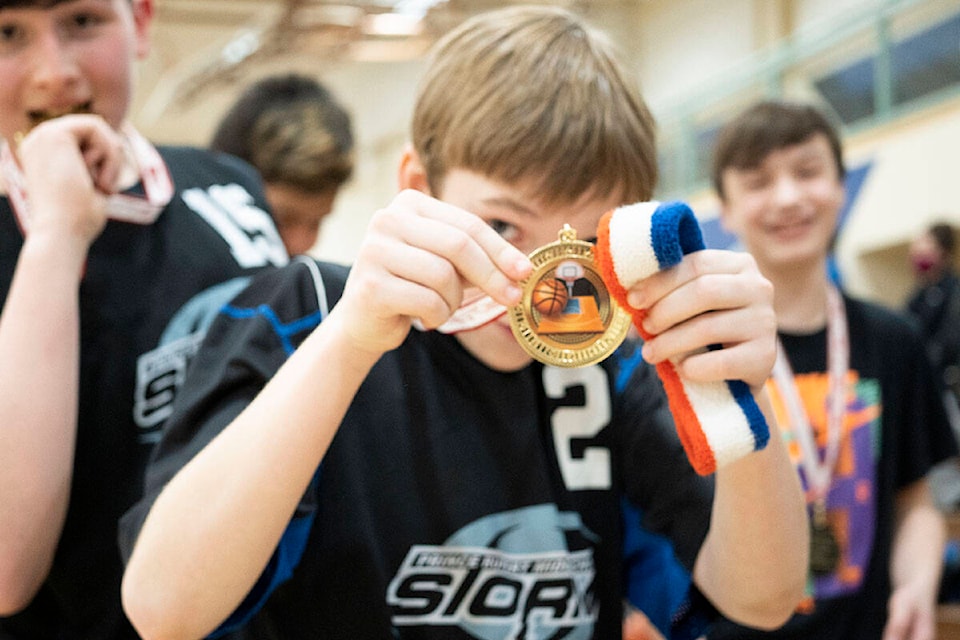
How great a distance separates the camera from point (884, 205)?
950 cm

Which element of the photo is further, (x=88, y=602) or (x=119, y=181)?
(x=119, y=181)

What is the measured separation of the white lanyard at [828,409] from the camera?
2.50 metres

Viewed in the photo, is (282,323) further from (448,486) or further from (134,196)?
(134,196)

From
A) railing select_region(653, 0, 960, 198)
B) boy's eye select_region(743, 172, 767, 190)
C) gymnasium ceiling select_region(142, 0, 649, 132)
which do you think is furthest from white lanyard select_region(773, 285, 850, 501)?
gymnasium ceiling select_region(142, 0, 649, 132)

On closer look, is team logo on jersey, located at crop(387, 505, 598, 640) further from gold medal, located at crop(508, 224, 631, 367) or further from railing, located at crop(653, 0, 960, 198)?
railing, located at crop(653, 0, 960, 198)

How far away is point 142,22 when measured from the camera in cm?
183

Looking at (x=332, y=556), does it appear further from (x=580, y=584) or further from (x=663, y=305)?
(x=663, y=305)

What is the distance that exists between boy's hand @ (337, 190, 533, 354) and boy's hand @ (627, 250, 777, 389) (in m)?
0.15

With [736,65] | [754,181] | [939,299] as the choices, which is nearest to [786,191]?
[754,181]

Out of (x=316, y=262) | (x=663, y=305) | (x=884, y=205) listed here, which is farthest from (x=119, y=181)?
(x=884, y=205)

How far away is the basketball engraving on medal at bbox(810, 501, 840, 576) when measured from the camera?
2369mm

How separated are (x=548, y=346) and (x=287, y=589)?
54 centimetres

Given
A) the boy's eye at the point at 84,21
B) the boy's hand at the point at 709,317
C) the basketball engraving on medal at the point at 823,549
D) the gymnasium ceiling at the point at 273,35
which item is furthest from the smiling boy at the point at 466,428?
the gymnasium ceiling at the point at 273,35

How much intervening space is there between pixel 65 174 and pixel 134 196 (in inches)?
8.5
